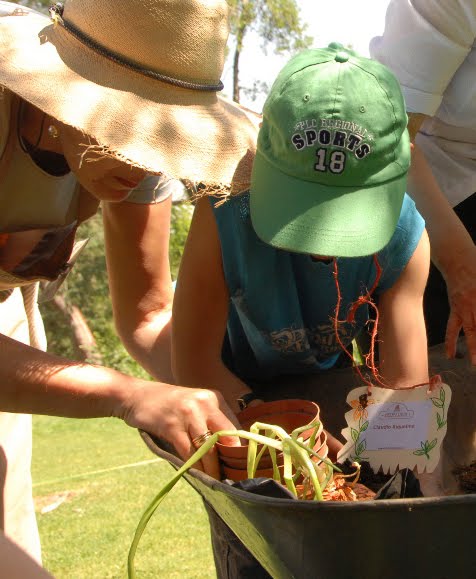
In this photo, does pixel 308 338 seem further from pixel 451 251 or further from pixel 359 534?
pixel 359 534

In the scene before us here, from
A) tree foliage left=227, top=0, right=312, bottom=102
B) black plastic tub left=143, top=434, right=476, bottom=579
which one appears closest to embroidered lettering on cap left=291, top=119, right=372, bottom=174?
black plastic tub left=143, top=434, right=476, bottom=579

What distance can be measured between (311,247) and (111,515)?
271 centimetres

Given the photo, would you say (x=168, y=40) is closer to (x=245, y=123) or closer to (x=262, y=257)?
(x=245, y=123)

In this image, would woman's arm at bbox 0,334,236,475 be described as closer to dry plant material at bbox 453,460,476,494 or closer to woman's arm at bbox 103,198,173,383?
dry plant material at bbox 453,460,476,494

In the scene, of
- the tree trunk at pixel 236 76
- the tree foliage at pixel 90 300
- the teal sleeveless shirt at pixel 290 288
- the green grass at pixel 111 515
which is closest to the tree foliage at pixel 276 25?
the tree trunk at pixel 236 76

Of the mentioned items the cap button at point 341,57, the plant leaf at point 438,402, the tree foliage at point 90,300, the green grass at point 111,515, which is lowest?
the tree foliage at point 90,300

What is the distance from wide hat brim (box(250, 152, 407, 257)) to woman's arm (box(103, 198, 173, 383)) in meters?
0.68

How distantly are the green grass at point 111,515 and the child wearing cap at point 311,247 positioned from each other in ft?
4.37

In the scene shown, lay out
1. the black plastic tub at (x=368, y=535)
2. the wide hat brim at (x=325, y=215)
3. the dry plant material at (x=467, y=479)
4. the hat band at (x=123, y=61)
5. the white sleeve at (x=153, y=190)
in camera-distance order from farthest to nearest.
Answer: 1. the white sleeve at (x=153, y=190)
2. the hat band at (x=123, y=61)
3. the dry plant material at (x=467, y=479)
4. the wide hat brim at (x=325, y=215)
5. the black plastic tub at (x=368, y=535)

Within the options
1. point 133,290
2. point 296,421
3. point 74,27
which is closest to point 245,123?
point 74,27

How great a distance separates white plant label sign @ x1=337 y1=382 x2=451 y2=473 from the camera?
151 cm

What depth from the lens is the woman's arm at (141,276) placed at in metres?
2.18

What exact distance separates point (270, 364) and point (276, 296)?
231 mm

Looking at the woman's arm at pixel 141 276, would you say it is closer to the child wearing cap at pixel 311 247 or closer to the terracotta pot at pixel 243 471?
the child wearing cap at pixel 311 247
